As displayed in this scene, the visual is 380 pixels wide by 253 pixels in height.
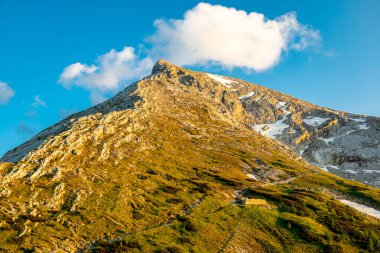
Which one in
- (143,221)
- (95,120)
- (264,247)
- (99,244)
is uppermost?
(95,120)

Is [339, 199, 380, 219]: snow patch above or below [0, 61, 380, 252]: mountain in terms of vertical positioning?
above

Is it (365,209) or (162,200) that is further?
(365,209)

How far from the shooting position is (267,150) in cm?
16450

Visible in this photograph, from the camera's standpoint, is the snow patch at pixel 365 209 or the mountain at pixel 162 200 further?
the snow patch at pixel 365 209

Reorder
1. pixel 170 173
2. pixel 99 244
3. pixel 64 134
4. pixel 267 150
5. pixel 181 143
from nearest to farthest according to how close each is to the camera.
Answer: pixel 99 244 < pixel 170 173 < pixel 64 134 < pixel 181 143 < pixel 267 150

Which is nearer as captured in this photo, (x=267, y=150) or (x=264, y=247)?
(x=264, y=247)

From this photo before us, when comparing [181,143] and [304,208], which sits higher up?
[181,143]

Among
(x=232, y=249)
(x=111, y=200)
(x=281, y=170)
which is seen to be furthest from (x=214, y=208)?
(x=281, y=170)

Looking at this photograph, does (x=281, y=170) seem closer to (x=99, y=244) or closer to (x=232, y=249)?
(x=232, y=249)

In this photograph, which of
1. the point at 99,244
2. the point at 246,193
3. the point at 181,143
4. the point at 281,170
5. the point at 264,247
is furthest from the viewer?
the point at 181,143

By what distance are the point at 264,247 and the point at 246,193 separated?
31997 mm

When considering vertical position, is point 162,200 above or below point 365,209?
below

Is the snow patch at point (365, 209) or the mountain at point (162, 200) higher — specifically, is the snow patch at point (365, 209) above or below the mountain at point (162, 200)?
above

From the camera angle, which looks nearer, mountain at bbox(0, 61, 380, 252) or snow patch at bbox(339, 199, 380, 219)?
mountain at bbox(0, 61, 380, 252)
